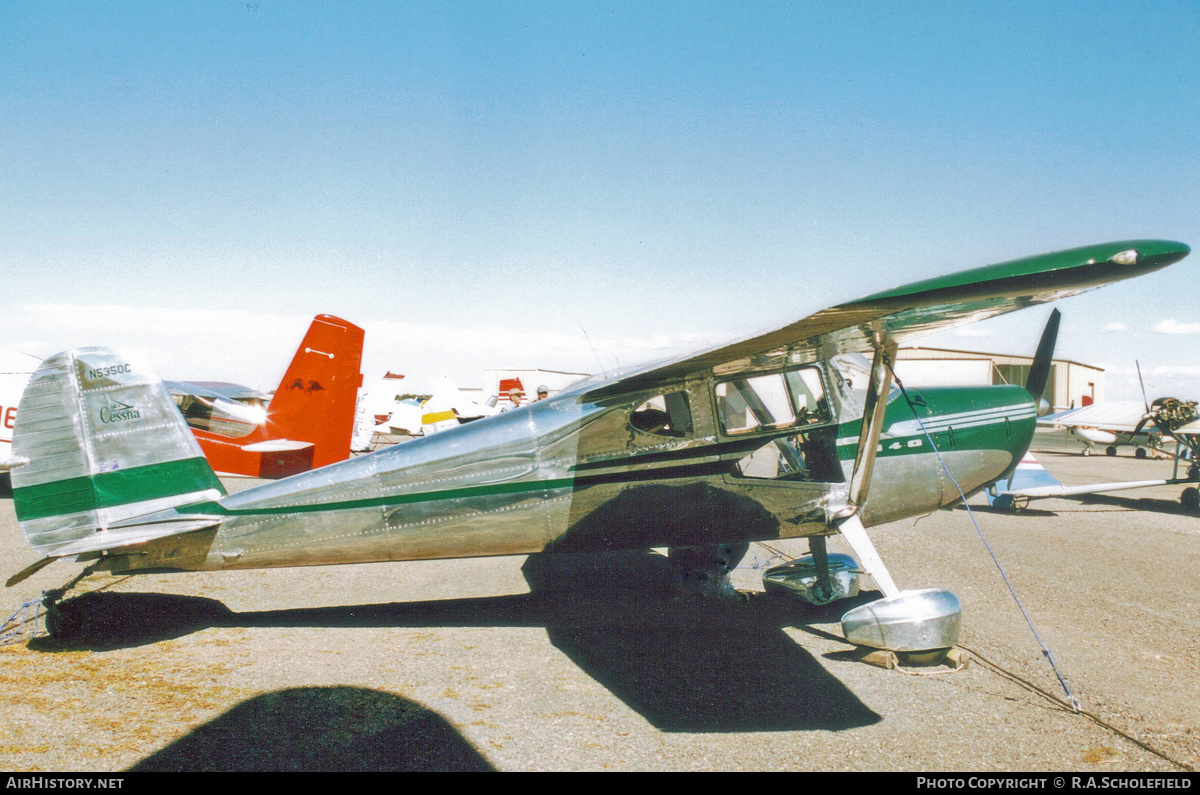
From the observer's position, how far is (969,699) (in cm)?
365

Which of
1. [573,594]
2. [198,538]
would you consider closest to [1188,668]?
[573,594]

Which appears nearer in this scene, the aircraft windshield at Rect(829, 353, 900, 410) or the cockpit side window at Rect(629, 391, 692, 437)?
the cockpit side window at Rect(629, 391, 692, 437)

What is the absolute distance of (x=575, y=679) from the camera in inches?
157

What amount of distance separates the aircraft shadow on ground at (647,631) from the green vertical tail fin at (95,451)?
931 millimetres

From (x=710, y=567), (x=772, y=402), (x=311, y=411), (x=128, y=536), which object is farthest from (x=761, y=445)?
(x=311, y=411)

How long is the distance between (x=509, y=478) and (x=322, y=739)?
1.82m

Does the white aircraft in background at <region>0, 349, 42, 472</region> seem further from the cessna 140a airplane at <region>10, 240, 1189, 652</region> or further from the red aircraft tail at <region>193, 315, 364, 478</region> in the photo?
the cessna 140a airplane at <region>10, 240, 1189, 652</region>

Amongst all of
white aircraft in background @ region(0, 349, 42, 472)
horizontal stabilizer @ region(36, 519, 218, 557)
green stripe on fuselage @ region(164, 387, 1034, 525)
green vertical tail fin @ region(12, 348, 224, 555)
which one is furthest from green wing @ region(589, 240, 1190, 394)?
white aircraft in background @ region(0, 349, 42, 472)

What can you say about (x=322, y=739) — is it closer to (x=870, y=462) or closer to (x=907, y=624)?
(x=907, y=624)

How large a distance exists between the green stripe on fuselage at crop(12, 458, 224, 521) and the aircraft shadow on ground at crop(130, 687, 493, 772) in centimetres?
165

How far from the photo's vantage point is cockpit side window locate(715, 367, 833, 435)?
454cm

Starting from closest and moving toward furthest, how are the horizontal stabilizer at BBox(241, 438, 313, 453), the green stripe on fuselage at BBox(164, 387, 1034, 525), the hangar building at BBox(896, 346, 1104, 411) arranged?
the green stripe on fuselage at BBox(164, 387, 1034, 525), the horizontal stabilizer at BBox(241, 438, 313, 453), the hangar building at BBox(896, 346, 1104, 411)
